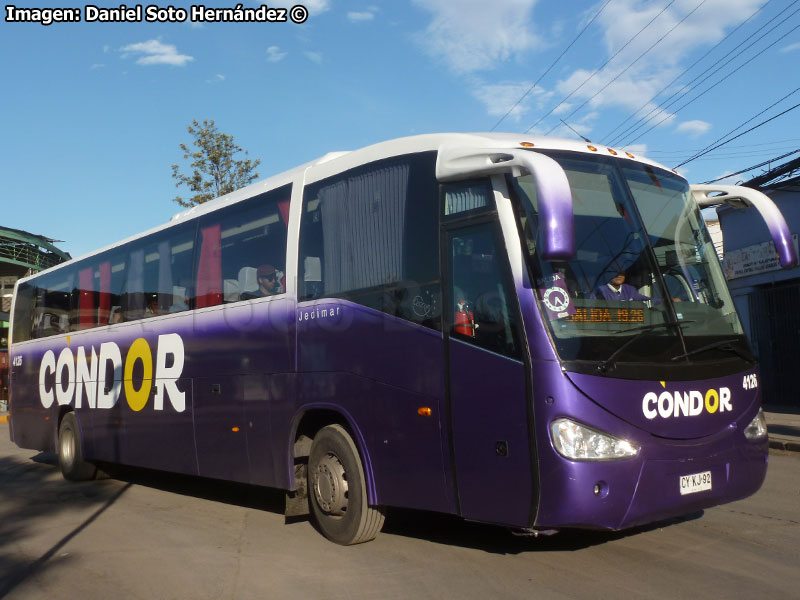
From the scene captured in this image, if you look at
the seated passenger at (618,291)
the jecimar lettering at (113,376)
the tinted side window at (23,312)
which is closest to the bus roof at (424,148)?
the seated passenger at (618,291)

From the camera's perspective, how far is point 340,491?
6.93m

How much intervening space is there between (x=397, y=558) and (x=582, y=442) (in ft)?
6.90

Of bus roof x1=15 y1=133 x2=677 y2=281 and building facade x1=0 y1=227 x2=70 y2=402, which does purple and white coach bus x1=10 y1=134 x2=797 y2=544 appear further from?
building facade x1=0 y1=227 x2=70 y2=402

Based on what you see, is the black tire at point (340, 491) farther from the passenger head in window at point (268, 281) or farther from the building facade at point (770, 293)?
the building facade at point (770, 293)

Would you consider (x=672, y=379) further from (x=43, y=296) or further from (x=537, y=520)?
(x=43, y=296)

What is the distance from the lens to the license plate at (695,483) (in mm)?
5387

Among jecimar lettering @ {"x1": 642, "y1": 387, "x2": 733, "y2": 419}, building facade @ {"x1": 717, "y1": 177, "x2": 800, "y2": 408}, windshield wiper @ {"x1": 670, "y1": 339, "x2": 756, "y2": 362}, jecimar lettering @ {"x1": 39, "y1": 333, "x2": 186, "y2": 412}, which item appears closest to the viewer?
jecimar lettering @ {"x1": 642, "y1": 387, "x2": 733, "y2": 419}

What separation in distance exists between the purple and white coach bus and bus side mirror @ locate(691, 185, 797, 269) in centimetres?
2

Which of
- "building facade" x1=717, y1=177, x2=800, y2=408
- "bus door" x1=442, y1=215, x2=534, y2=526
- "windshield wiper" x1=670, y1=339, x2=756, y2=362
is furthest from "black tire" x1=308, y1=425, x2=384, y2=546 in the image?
"building facade" x1=717, y1=177, x2=800, y2=408

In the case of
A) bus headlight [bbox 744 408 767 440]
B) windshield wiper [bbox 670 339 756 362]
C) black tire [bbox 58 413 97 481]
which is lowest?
black tire [bbox 58 413 97 481]

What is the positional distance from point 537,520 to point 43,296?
11.3m

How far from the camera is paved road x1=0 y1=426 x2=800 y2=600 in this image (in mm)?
5391

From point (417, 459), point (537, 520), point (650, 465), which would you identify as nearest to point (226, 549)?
point (417, 459)

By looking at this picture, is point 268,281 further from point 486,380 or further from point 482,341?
point 486,380
